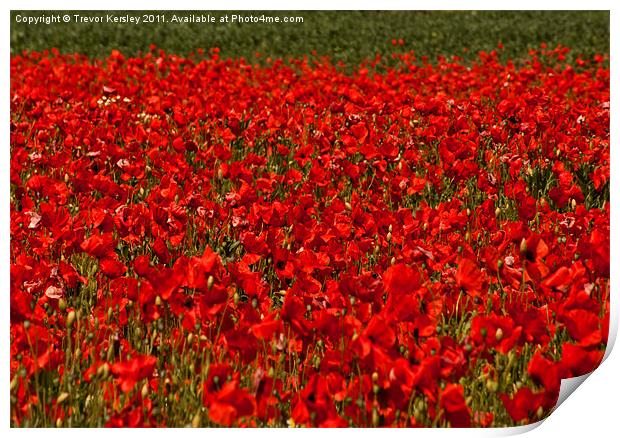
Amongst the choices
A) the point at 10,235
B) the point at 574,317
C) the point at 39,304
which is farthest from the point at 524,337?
the point at 10,235

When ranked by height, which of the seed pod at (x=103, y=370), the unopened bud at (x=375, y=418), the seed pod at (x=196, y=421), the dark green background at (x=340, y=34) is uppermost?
the dark green background at (x=340, y=34)

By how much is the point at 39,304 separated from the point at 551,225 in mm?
1363

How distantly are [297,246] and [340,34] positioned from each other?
1426mm

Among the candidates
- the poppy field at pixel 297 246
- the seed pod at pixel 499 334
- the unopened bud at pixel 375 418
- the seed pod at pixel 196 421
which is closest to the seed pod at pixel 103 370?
the poppy field at pixel 297 246

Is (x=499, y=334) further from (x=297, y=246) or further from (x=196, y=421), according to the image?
(x=297, y=246)

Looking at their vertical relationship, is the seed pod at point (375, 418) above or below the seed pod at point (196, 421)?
above

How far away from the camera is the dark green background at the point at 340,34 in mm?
2594

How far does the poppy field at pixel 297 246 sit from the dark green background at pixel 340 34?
13 cm

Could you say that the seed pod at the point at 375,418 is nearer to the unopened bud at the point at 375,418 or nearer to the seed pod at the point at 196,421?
the unopened bud at the point at 375,418

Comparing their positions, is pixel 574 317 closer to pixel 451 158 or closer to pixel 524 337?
pixel 524 337

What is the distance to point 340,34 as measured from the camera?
126 inches

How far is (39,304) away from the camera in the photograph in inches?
69.5

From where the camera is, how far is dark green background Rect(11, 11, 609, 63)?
2.59 metres

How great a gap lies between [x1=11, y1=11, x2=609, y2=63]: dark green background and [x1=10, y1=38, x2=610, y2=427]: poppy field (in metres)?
0.13
